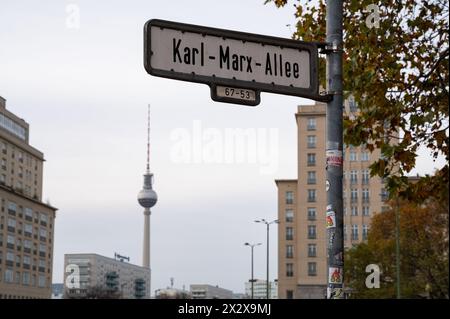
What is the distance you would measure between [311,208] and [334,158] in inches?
5076

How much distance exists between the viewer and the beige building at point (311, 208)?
131m

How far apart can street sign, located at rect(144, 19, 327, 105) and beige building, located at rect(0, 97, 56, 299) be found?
128 m

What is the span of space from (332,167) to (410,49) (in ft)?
27.1

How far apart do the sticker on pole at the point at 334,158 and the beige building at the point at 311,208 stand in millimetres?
124406

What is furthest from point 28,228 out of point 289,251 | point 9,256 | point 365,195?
point 365,195

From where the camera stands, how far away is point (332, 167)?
613 centimetres

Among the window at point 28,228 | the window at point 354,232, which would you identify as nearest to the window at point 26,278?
the window at point 28,228

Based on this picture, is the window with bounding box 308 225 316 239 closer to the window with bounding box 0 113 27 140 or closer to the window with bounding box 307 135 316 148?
the window with bounding box 307 135 316 148

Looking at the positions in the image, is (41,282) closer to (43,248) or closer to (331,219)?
(43,248)

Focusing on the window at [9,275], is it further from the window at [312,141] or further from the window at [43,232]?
the window at [312,141]

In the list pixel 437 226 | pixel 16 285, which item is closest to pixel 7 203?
pixel 16 285

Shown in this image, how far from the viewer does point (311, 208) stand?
134125 mm

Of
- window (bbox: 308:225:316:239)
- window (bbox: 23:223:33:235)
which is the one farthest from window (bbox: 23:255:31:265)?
window (bbox: 308:225:316:239)
